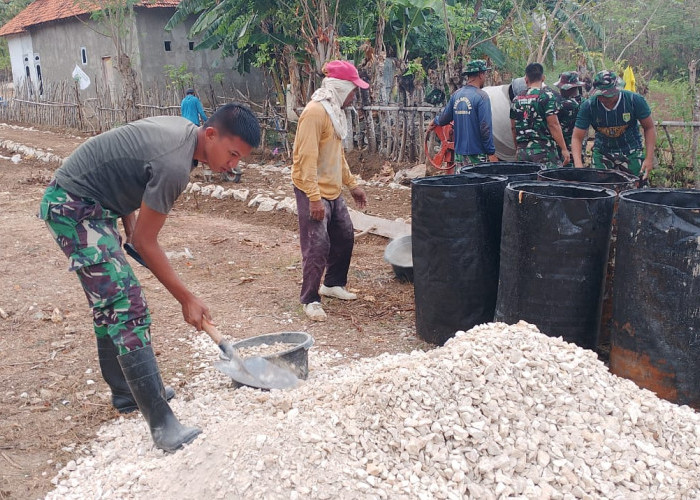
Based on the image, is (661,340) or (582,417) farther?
(661,340)

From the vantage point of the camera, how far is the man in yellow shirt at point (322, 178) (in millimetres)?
4402

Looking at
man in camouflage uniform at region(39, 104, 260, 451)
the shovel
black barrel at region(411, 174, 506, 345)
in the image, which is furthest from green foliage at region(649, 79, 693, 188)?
man in camouflage uniform at region(39, 104, 260, 451)

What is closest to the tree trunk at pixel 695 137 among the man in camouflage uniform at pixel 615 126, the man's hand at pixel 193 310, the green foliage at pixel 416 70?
the man in camouflage uniform at pixel 615 126

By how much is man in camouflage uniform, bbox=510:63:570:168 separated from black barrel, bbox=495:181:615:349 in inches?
107

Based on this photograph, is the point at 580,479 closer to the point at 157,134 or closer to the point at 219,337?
the point at 219,337

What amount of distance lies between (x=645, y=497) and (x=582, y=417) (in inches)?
14.3

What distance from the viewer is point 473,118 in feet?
20.5

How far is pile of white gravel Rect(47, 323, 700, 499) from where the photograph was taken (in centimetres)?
237

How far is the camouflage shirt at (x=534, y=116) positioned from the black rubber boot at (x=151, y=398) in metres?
4.57

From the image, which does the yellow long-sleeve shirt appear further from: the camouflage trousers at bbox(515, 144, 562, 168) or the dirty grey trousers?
the camouflage trousers at bbox(515, 144, 562, 168)

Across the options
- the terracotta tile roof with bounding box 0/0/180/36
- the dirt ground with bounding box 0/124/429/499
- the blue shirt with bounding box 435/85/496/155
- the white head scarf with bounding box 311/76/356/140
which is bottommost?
the dirt ground with bounding box 0/124/429/499

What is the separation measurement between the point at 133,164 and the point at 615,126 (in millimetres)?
4332

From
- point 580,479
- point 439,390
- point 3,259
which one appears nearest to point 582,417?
point 580,479

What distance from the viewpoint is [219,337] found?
3.02 meters
